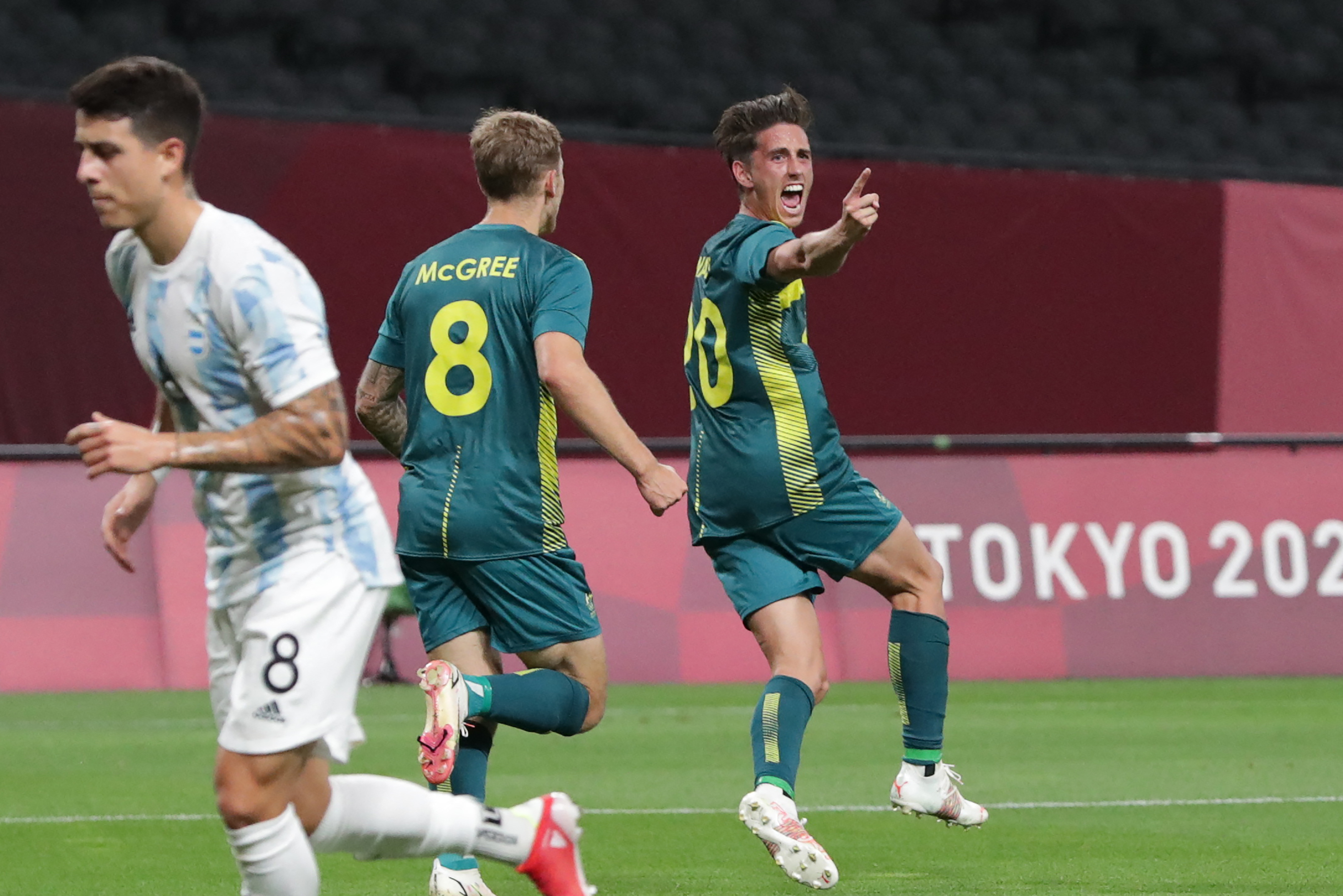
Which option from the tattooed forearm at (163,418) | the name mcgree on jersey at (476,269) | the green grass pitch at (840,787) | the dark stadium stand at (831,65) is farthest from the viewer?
the dark stadium stand at (831,65)

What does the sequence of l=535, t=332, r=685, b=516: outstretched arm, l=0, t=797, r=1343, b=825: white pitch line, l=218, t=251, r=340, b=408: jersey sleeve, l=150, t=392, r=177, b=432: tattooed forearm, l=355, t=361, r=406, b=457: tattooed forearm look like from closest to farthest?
l=218, t=251, r=340, b=408: jersey sleeve, l=150, t=392, r=177, b=432: tattooed forearm, l=535, t=332, r=685, b=516: outstretched arm, l=355, t=361, r=406, b=457: tattooed forearm, l=0, t=797, r=1343, b=825: white pitch line

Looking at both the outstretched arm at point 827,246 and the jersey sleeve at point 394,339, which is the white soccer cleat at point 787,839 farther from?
the jersey sleeve at point 394,339

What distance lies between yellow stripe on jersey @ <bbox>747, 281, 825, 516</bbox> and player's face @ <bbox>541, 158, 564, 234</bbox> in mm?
653

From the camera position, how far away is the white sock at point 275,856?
3.91m

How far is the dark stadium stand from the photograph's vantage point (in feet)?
51.6

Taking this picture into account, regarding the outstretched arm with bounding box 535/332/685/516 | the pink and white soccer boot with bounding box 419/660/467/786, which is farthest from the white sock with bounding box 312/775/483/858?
the outstretched arm with bounding box 535/332/685/516

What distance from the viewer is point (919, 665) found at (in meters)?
6.04

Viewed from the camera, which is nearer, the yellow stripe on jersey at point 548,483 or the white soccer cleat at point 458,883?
the white soccer cleat at point 458,883

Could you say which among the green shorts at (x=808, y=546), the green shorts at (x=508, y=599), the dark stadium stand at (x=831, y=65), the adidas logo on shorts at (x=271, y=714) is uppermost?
the dark stadium stand at (x=831, y=65)

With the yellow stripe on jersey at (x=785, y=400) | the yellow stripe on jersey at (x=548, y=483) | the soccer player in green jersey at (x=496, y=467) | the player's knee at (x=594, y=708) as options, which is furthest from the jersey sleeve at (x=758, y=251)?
the player's knee at (x=594, y=708)

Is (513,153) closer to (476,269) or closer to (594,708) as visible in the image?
(476,269)

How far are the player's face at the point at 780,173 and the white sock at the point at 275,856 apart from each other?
2.68 m

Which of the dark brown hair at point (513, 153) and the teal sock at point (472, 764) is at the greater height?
the dark brown hair at point (513, 153)

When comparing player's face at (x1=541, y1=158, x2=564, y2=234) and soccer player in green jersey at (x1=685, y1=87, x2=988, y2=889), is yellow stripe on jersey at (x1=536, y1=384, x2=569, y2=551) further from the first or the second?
soccer player in green jersey at (x1=685, y1=87, x2=988, y2=889)
